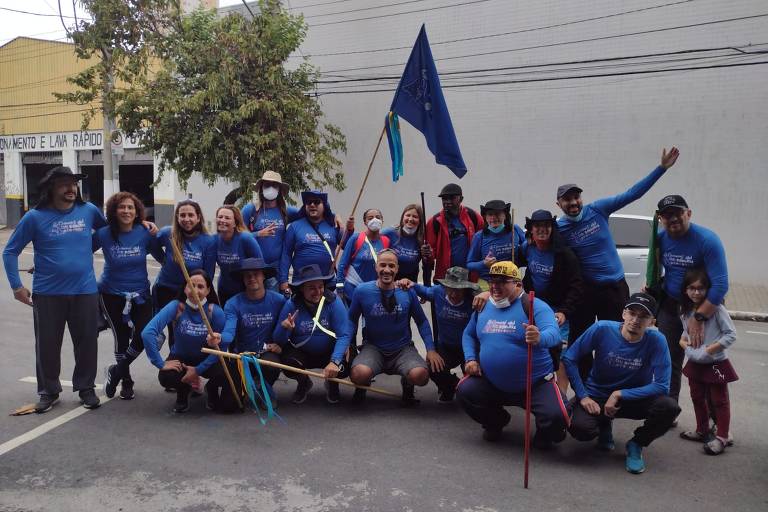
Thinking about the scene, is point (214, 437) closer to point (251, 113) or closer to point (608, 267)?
point (608, 267)

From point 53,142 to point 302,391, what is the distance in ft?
82.9

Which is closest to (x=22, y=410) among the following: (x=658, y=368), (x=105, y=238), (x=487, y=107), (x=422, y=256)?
(x=105, y=238)

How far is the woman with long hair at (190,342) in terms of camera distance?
5.06m

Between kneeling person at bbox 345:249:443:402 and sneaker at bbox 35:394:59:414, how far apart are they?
2512mm

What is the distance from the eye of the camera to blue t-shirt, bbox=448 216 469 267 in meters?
6.27

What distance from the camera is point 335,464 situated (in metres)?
4.27

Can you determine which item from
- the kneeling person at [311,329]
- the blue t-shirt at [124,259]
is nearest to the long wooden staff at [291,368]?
the kneeling person at [311,329]

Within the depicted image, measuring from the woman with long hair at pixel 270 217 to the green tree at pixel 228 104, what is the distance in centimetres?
797

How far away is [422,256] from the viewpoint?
6316mm

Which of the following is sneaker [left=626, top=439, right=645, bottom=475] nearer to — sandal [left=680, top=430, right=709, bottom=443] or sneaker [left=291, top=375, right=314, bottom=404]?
sandal [left=680, top=430, right=709, bottom=443]

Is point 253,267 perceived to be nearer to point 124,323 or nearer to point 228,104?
point 124,323

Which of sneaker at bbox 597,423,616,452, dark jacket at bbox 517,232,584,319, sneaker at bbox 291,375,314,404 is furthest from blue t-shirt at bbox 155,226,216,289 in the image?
sneaker at bbox 597,423,616,452

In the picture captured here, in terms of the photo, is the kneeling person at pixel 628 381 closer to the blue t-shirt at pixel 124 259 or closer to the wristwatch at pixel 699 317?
the wristwatch at pixel 699 317

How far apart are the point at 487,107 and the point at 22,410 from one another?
42.6 ft
